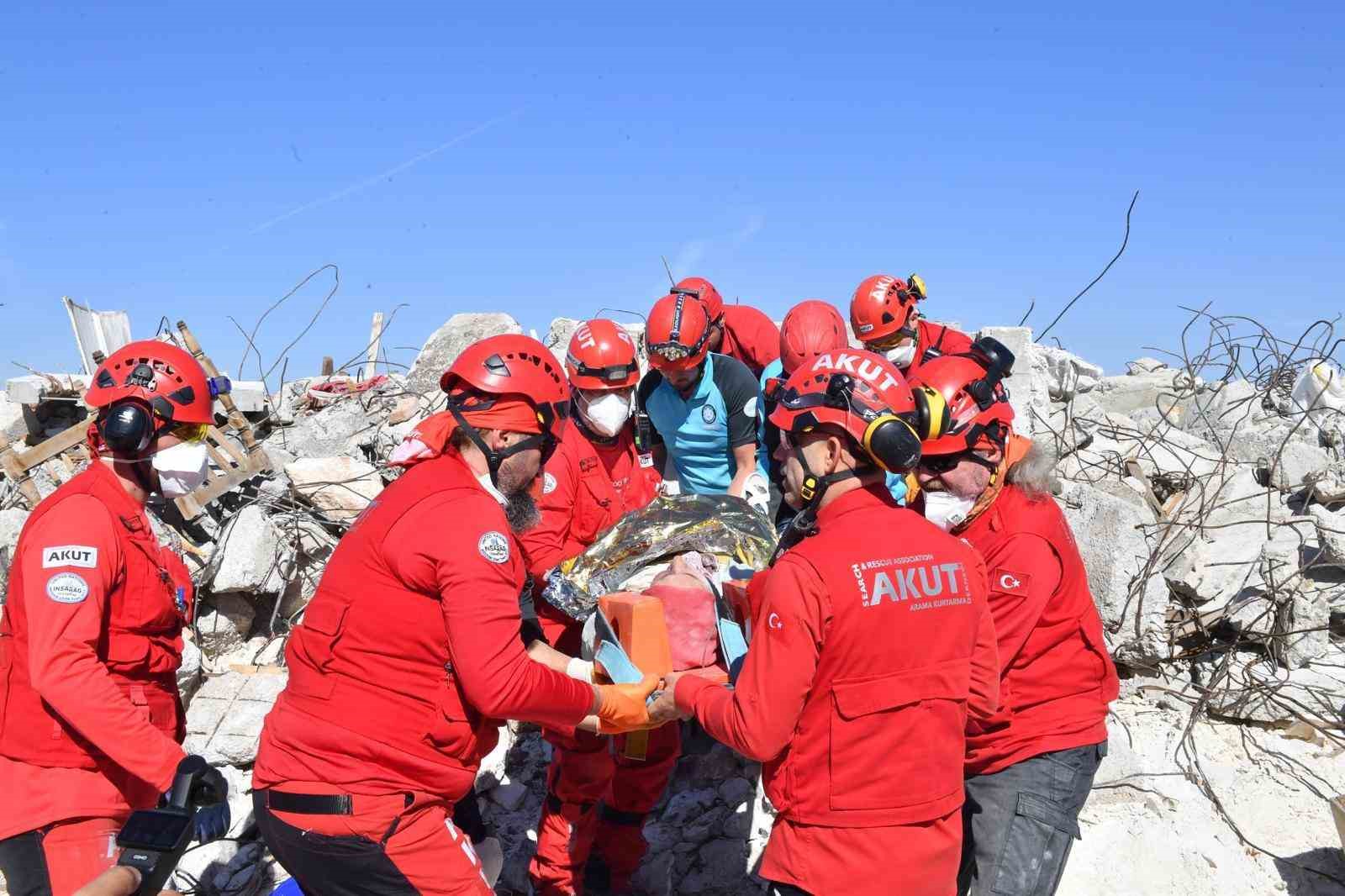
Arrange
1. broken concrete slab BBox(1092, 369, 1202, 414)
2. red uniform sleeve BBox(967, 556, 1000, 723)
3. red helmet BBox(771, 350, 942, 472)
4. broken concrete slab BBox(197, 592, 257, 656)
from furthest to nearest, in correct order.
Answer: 1. broken concrete slab BBox(1092, 369, 1202, 414)
2. broken concrete slab BBox(197, 592, 257, 656)
3. red uniform sleeve BBox(967, 556, 1000, 723)
4. red helmet BBox(771, 350, 942, 472)

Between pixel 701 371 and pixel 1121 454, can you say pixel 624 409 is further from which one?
pixel 1121 454

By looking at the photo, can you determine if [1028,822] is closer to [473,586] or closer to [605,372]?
[473,586]

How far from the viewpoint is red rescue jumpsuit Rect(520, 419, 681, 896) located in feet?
14.3

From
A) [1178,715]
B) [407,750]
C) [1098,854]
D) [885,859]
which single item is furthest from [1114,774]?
[407,750]

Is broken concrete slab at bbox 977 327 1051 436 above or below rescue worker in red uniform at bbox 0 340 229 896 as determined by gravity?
below

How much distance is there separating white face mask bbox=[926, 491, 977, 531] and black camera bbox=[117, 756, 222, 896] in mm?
2262

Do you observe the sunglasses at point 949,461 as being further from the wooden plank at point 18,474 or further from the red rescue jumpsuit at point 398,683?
the wooden plank at point 18,474

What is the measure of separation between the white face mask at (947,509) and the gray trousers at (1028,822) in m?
0.75

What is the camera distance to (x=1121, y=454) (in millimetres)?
7660

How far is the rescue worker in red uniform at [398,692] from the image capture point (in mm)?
2562

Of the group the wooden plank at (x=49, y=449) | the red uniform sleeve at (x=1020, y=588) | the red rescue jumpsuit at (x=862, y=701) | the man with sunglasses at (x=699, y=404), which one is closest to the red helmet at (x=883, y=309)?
the man with sunglasses at (x=699, y=404)

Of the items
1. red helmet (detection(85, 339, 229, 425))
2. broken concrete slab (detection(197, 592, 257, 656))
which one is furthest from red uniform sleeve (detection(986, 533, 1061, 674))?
broken concrete slab (detection(197, 592, 257, 656))

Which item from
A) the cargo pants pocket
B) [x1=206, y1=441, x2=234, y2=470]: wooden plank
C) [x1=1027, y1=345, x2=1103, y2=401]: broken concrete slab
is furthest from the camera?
[x1=1027, y1=345, x2=1103, y2=401]: broken concrete slab

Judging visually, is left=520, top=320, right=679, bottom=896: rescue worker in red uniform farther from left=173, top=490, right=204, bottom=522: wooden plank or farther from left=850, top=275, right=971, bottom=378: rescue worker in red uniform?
left=173, top=490, right=204, bottom=522: wooden plank
